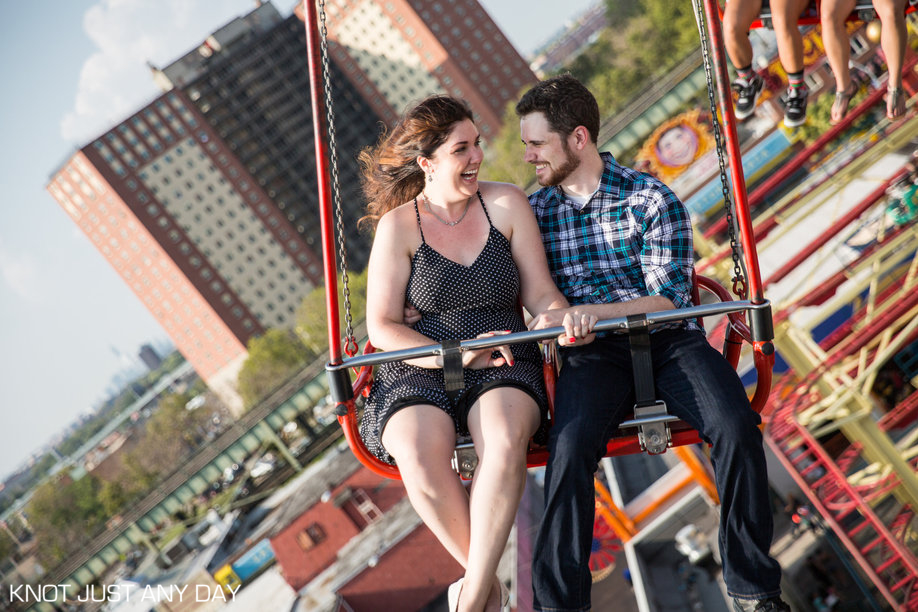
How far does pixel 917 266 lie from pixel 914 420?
340 centimetres

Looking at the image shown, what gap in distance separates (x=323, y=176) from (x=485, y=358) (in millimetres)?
1003

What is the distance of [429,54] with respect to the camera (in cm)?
5447

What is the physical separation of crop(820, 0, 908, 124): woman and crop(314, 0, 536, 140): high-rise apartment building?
162 ft

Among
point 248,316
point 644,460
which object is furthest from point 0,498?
point 644,460

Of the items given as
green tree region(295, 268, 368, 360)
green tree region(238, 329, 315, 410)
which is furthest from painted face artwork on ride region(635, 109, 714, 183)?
green tree region(238, 329, 315, 410)

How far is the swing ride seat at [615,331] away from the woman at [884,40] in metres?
2.03

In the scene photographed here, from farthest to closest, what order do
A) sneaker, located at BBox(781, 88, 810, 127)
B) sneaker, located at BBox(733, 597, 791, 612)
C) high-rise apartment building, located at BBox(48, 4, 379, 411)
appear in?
high-rise apartment building, located at BBox(48, 4, 379, 411), sneaker, located at BBox(781, 88, 810, 127), sneaker, located at BBox(733, 597, 791, 612)

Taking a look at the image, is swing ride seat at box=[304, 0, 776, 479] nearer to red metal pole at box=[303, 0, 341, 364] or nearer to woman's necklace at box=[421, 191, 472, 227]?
red metal pole at box=[303, 0, 341, 364]

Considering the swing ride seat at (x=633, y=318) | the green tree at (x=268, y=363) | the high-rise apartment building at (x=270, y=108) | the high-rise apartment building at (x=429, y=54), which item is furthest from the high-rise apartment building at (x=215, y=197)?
the swing ride seat at (x=633, y=318)

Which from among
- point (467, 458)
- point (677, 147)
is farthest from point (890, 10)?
point (677, 147)

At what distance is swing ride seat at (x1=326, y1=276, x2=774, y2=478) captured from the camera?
276 cm

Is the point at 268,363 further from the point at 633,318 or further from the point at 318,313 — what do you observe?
the point at 633,318

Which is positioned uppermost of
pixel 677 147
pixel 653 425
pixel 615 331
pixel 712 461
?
pixel 615 331

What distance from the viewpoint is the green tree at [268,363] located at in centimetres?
5016
